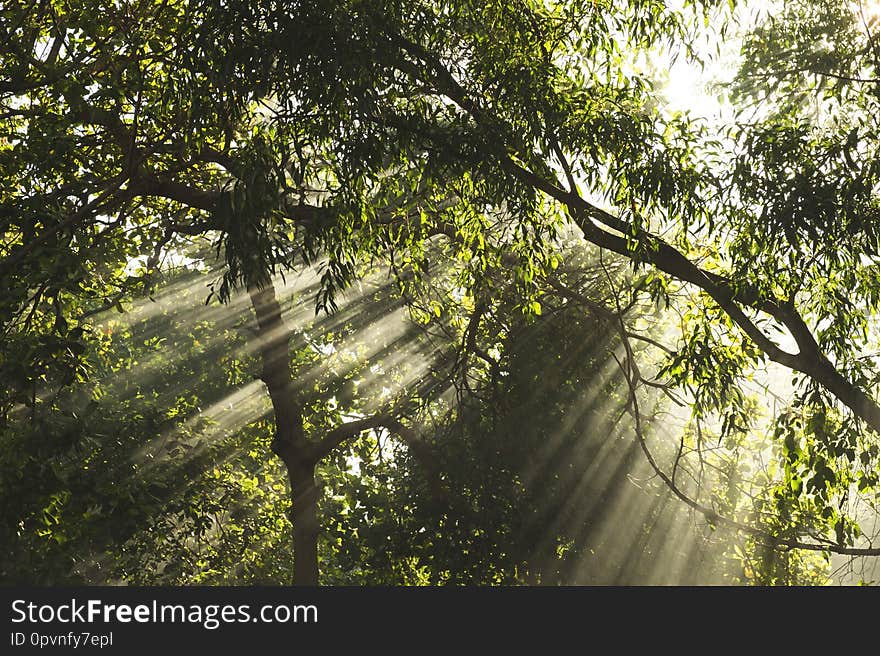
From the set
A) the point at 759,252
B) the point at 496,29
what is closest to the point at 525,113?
the point at 496,29

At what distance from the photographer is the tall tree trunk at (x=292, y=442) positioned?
8711 mm

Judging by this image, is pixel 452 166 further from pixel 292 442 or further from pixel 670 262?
pixel 292 442

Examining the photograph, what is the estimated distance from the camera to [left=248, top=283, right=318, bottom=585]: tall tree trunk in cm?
871

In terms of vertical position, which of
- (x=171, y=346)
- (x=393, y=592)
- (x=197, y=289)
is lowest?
(x=393, y=592)

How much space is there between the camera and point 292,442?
8.95m

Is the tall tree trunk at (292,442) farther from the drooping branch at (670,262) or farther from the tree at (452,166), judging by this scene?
the drooping branch at (670,262)

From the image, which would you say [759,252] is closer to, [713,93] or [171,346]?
[713,93]

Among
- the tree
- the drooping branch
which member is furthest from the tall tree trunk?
the drooping branch

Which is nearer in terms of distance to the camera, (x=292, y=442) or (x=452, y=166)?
(x=452, y=166)

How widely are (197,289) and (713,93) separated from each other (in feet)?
30.0

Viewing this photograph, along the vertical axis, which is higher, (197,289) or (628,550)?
(197,289)

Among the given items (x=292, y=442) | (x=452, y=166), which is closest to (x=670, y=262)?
(x=452, y=166)

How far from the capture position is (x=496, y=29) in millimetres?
4508

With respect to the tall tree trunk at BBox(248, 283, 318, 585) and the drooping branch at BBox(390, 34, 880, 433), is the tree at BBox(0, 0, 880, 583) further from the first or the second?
the tall tree trunk at BBox(248, 283, 318, 585)
